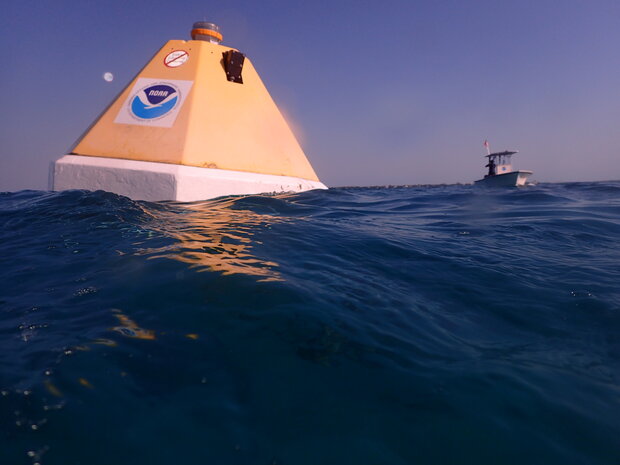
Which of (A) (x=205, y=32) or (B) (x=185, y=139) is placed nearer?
(B) (x=185, y=139)

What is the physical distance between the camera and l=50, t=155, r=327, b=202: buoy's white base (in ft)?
15.0

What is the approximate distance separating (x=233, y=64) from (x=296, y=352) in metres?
6.19

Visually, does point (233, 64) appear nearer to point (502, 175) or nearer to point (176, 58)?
point (176, 58)

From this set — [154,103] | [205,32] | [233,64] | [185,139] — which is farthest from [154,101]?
[205,32]

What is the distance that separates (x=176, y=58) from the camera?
19.5 feet

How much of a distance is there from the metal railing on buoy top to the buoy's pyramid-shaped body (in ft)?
1.28

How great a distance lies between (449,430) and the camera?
3.37 feet

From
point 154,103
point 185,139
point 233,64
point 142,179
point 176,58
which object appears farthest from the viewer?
point 233,64

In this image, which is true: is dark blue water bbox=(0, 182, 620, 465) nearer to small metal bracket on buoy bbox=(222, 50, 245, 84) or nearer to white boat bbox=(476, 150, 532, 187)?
small metal bracket on buoy bbox=(222, 50, 245, 84)

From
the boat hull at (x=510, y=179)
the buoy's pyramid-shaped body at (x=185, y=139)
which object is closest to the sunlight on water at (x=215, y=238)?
the buoy's pyramid-shaped body at (x=185, y=139)

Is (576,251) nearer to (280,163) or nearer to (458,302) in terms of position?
(458,302)

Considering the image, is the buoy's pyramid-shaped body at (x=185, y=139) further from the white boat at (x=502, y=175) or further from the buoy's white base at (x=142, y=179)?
the white boat at (x=502, y=175)

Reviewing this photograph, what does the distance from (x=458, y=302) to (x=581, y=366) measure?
656mm

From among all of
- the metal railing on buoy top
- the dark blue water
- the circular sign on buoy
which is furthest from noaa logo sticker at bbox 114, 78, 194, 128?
the dark blue water
